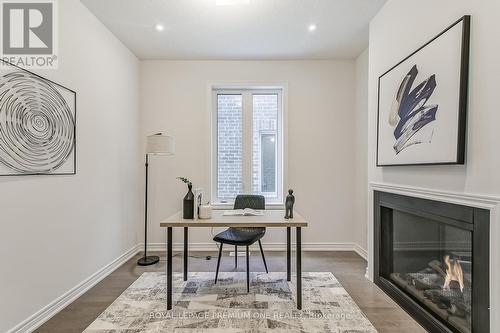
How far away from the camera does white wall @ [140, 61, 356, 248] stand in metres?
3.97

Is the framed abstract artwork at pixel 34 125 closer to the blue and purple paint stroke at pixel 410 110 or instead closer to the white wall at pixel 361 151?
the blue and purple paint stroke at pixel 410 110

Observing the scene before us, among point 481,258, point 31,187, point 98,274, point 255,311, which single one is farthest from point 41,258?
point 481,258

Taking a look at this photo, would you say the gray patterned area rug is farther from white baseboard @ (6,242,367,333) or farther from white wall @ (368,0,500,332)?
white wall @ (368,0,500,332)

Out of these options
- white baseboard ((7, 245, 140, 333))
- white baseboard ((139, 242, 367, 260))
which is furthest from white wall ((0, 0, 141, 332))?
white baseboard ((139, 242, 367, 260))

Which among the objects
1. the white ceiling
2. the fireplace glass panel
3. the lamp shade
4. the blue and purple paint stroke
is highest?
the white ceiling

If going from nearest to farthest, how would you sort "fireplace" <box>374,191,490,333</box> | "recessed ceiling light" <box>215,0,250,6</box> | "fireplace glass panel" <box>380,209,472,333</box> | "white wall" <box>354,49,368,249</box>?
"fireplace" <box>374,191,490,333</box>, "fireplace glass panel" <box>380,209,472,333</box>, "recessed ceiling light" <box>215,0,250,6</box>, "white wall" <box>354,49,368,249</box>

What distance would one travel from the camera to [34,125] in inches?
80.9

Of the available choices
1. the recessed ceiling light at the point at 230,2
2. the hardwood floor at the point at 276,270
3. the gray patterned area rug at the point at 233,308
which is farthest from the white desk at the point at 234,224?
the recessed ceiling light at the point at 230,2

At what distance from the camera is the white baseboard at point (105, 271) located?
2.03 metres

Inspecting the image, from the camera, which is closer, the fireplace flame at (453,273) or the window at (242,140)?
the fireplace flame at (453,273)

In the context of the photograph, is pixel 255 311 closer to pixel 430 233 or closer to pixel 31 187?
pixel 430 233

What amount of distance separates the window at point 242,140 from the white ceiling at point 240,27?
0.57m

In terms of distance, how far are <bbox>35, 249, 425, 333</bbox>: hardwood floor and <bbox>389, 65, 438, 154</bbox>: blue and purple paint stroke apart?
4.22ft

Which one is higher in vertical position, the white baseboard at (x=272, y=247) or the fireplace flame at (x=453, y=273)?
the fireplace flame at (x=453, y=273)
